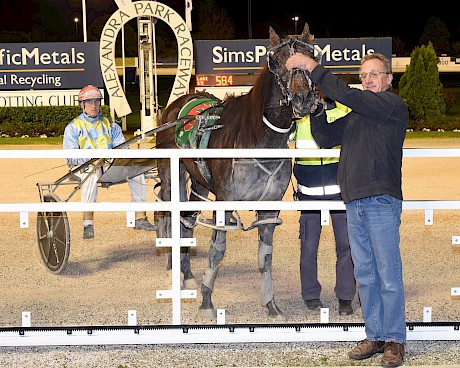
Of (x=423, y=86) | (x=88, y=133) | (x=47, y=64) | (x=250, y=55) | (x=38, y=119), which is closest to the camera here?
(x=88, y=133)

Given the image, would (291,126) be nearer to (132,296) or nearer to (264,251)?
(264,251)

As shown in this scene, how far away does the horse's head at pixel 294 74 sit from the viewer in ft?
19.0

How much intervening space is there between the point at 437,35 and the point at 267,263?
2622 inches

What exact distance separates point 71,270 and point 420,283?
9.93ft

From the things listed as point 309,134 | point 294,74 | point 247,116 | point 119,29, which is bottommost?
point 309,134

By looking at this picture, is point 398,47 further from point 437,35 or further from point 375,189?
point 375,189

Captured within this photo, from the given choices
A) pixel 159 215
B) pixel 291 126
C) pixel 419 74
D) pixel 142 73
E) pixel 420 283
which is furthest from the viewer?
pixel 419 74

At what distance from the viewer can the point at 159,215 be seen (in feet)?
27.2

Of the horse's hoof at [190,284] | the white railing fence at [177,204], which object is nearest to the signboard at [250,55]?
the horse's hoof at [190,284]

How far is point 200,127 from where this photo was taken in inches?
284

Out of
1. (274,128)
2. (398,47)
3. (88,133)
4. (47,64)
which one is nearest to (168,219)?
(88,133)

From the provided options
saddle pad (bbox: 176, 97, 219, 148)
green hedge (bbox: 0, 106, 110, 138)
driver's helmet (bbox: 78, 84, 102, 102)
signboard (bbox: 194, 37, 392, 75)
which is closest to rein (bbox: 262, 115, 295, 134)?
saddle pad (bbox: 176, 97, 219, 148)

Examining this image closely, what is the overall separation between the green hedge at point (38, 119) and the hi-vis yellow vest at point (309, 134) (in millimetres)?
17956

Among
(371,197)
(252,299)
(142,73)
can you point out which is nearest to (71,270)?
(252,299)
